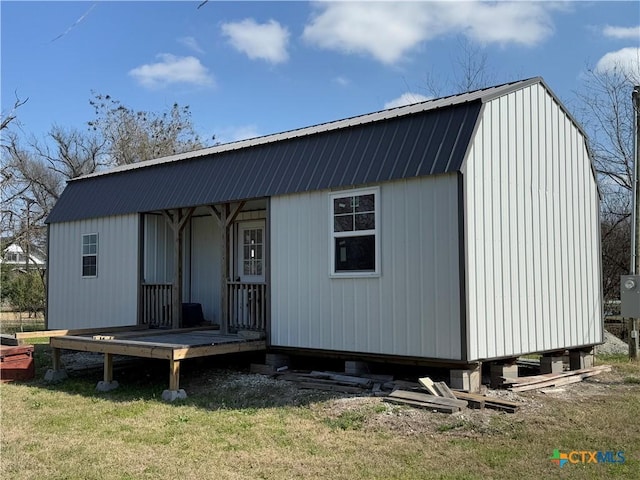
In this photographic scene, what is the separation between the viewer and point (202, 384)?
9398mm

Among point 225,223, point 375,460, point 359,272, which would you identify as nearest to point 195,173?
point 225,223

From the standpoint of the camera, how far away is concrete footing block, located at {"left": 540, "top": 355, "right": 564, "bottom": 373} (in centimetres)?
949

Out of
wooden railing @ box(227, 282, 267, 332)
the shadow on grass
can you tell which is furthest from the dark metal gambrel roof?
the shadow on grass

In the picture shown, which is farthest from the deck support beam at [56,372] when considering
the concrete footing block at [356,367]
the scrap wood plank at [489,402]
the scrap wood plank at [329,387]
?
Result: the scrap wood plank at [489,402]

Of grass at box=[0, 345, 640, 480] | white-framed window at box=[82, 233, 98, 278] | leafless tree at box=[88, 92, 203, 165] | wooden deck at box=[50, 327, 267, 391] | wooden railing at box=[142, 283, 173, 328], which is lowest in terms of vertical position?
grass at box=[0, 345, 640, 480]

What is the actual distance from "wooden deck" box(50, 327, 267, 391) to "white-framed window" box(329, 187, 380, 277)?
196 cm

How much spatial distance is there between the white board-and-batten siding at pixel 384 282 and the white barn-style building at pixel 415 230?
0.02 m

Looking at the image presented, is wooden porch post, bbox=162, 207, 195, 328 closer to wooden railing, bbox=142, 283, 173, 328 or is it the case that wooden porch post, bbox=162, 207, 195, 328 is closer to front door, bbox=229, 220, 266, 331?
wooden railing, bbox=142, 283, 173, 328

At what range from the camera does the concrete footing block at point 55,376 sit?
10.2m

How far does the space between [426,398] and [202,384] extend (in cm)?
370

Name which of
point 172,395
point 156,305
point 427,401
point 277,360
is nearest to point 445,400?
point 427,401

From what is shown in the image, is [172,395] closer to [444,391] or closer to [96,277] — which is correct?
[444,391]

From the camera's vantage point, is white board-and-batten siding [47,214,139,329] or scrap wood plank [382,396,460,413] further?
white board-and-batten siding [47,214,139,329]

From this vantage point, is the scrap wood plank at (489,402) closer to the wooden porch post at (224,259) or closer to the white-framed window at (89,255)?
the wooden porch post at (224,259)
